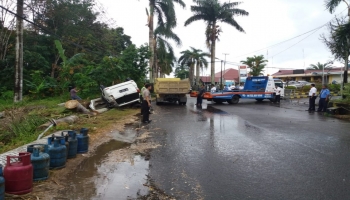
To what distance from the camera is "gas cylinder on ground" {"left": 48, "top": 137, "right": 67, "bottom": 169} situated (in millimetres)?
5543

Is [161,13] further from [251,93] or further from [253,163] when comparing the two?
[253,163]

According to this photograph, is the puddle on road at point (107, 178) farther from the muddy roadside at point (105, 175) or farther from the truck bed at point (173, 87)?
the truck bed at point (173, 87)

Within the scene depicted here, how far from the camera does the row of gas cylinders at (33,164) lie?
4.30 meters

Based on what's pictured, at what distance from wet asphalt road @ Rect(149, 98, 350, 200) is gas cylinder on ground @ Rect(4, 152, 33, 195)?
2.00m

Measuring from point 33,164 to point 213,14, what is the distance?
3349 centimetres

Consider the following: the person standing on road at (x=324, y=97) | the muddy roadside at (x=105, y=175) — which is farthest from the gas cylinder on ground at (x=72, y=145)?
the person standing on road at (x=324, y=97)

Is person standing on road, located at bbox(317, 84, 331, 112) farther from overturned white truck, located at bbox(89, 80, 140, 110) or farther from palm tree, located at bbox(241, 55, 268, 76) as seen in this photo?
palm tree, located at bbox(241, 55, 268, 76)

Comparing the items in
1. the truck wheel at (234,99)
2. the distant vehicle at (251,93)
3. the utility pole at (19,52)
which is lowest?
the truck wheel at (234,99)

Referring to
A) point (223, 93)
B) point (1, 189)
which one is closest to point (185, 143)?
point (1, 189)

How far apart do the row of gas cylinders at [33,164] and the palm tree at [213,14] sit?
30203 mm

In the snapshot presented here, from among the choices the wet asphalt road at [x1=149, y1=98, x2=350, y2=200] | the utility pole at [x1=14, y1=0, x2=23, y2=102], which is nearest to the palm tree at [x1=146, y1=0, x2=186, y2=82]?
the utility pole at [x1=14, y1=0, x2=23, y2=102]

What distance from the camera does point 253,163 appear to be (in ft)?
20.3

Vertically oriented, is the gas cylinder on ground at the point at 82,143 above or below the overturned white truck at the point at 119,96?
below

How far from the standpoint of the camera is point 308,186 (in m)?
4.82
